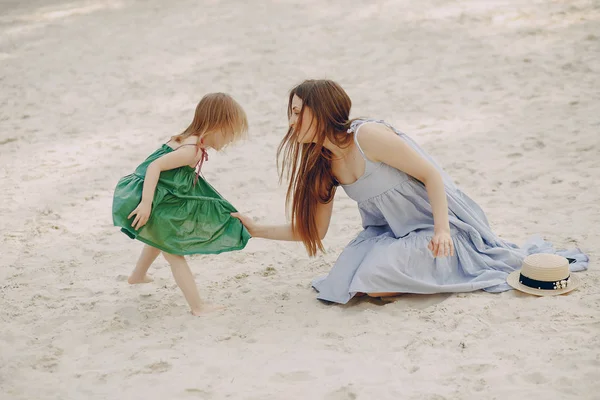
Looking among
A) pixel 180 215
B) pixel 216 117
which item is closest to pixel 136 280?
pixel 180 215

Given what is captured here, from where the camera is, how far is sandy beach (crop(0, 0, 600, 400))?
2.73 m

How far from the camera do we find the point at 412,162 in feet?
10.2

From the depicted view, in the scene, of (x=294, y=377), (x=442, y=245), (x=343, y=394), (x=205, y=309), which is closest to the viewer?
(x=343, y=394)

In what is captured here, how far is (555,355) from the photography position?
8.68 ft

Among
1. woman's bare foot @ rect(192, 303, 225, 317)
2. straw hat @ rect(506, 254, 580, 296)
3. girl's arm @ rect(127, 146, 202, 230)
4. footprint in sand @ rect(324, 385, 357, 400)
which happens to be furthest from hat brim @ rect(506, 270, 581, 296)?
girl's arm @ rect(127, 146, 202, 230)

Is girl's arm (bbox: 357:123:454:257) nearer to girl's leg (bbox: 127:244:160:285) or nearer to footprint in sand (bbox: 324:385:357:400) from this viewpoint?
footprint in sand (bbox: 324:385:357:400)

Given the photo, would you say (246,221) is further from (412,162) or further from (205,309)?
(412,162)

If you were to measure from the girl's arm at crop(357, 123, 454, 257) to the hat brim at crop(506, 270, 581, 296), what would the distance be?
314 mm

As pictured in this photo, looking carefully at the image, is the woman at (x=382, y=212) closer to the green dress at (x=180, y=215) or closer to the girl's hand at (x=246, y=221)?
the girl's hand at (x=246, y=221)

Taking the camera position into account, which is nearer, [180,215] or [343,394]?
[343,394]

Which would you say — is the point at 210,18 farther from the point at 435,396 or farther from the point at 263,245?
the point at 435,396

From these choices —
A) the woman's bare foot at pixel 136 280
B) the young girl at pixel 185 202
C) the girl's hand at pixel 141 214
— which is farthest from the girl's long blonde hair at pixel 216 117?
the woman's bare foot at pixel 136 280

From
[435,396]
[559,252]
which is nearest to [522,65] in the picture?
[559,252]

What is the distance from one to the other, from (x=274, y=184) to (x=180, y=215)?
1.83 metres
